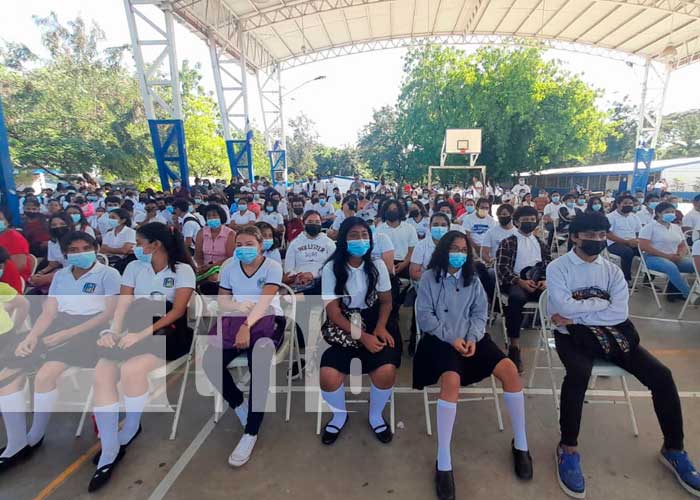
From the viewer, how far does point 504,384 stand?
2.29m

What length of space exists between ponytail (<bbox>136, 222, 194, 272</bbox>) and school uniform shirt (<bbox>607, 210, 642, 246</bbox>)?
599 centimetres

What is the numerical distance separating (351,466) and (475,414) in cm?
103

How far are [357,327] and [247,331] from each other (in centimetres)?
75

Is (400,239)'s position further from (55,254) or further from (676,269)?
(55,254)

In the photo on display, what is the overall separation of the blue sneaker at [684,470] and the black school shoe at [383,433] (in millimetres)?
1618

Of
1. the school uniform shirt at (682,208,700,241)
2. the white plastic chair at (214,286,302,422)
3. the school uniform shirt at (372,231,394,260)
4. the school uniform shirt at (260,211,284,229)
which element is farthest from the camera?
the school uniform shirt at (260,211,284,229)

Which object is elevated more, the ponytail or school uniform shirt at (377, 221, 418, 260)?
the ponytail

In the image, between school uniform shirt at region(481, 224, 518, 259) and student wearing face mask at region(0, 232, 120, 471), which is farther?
school uniform shirt at region(481, 224, 518, 259)

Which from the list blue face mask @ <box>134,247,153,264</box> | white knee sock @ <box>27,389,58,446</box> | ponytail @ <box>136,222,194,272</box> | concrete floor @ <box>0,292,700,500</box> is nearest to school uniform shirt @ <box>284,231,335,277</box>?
ponytail @ <box>136,222,194,272</box>

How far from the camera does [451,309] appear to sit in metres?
2.52

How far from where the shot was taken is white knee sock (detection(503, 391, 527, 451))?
226 centimetres

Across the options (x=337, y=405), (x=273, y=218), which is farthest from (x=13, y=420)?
(x=273, y=218)

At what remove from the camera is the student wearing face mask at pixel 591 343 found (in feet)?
7.16

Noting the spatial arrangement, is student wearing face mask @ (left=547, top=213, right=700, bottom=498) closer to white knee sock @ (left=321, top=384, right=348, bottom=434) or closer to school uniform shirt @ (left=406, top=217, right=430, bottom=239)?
white knee sock @ (left=321, top=384, right=348, bottom=434)
